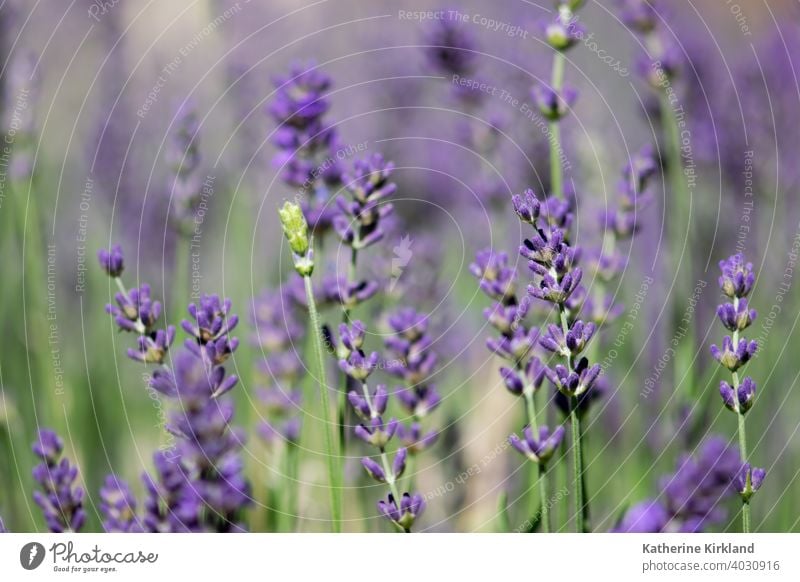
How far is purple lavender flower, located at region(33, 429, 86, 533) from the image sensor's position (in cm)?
69

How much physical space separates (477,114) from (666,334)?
0.35 m

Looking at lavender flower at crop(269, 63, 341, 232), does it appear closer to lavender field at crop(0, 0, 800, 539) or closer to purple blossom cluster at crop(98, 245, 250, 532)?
lavender field at crop(0, 0, 800, 539)

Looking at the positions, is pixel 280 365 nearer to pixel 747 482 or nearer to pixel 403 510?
pixel 403 510

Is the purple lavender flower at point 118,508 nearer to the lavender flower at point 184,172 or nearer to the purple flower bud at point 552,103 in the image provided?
the lavender flower at point 184,172

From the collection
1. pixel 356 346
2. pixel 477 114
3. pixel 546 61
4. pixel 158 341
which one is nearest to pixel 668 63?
pixel 477 114

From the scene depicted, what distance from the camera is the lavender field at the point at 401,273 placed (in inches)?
27.2

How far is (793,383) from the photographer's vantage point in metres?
0.97

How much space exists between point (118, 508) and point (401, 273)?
39 cm

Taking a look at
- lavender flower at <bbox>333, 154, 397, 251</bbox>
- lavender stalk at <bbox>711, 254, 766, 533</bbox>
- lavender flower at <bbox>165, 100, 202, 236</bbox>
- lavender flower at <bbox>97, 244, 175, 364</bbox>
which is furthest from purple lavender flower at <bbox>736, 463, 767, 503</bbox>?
lavender flower at <bbox>165, 100, 202, 236</bbox>

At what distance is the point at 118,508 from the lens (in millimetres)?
730

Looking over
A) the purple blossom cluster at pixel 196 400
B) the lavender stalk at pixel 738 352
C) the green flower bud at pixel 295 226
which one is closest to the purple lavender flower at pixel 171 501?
the purple blossom cluster at pixel 196 400

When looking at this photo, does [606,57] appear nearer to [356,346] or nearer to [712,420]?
[712,420]

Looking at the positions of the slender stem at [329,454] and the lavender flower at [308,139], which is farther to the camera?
the lavender flower at [308,139]

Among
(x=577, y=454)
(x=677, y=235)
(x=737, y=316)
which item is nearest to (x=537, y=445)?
Answer: (x=577, y=454)
